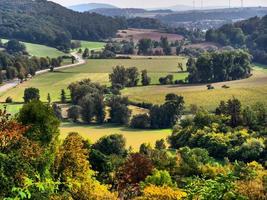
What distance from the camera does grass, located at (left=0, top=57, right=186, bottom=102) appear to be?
9634 centimetres

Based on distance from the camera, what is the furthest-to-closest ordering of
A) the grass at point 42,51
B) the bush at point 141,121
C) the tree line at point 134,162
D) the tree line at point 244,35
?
the tree line at point 244,35 < the grass at point 42,51 < the bush at point 141,121 < the tree line at point 134,162

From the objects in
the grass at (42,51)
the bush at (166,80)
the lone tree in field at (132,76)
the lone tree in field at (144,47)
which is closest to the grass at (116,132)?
the lone tree in field at (132,76)

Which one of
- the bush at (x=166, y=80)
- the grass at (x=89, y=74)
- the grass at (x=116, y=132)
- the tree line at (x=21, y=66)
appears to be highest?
the tree line at (x=21, y=66)

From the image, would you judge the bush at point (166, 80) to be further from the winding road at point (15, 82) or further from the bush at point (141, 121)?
the bush at point (141, 121)

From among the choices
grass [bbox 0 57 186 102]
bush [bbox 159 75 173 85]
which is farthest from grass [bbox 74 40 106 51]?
bush [bbox 159 75 173 85]

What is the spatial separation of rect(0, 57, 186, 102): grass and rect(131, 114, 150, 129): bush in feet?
77.8

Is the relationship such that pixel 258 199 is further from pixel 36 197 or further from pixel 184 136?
pixel 184 136

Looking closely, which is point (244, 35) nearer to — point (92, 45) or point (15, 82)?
point (92, 45)

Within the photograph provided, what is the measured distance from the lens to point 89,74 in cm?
11612

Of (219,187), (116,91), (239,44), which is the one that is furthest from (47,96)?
(239,44)

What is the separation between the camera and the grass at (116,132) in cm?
6194

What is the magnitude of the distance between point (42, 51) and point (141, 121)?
91425mm

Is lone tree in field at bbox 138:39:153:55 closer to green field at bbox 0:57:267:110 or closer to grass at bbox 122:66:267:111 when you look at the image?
green field at bbox 0:57:267:110

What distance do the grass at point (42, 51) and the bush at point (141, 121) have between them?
81.6 meters
